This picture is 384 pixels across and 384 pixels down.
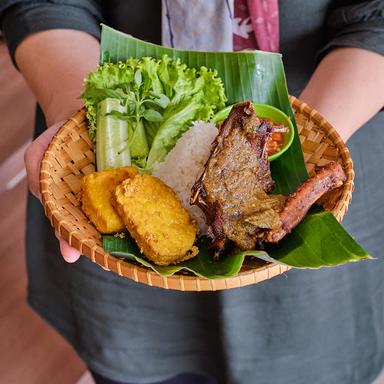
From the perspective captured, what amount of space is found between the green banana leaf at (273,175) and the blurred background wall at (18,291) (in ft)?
4.27

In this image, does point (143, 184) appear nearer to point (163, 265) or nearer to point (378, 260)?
point (163, 265)

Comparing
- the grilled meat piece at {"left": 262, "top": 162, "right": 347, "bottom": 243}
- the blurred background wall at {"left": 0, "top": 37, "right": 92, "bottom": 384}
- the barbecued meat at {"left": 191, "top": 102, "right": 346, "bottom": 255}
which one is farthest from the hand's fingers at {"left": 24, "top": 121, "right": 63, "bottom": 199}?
the blurred background wall at {"left": 0, "top": 37, "right": 92, "bottom": 384}

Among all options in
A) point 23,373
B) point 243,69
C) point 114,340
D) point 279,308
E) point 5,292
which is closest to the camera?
point 243,69

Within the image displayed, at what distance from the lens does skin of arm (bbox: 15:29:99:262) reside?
55.8 inches

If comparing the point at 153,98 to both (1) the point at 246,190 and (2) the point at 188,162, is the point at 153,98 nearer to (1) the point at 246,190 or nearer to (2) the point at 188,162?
(2) the point at 188,162

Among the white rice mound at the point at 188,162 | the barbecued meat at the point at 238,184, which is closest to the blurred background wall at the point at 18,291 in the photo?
the white rice mound at the point at 188,162

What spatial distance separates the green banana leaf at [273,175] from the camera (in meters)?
0.96

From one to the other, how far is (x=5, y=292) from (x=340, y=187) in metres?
1.79

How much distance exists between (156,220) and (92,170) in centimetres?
29

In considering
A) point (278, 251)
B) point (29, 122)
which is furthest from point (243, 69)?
point (29, 122)

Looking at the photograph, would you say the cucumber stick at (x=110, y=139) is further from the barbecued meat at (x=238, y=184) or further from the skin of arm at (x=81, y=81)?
the barbecued meat at (x=238, y=184)

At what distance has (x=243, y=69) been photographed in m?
1.35

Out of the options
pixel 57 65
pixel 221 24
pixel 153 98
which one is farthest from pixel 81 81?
pixel 221 24

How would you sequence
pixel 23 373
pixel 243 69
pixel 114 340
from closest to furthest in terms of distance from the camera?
pixel 243 69 < pixel 114 340 < pixel 23 373
